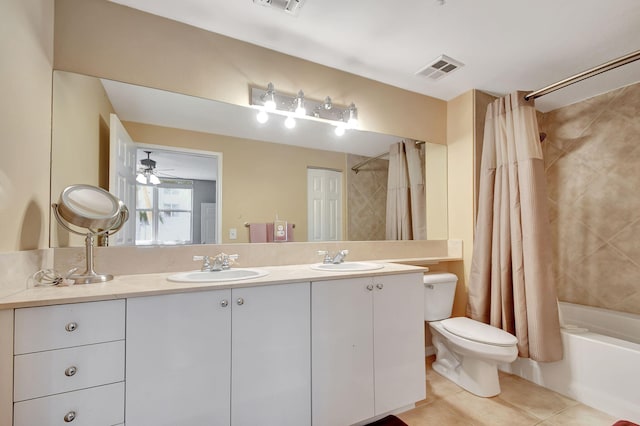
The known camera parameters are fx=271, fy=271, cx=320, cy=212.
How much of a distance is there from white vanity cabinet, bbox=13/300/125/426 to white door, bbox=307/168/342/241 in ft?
4.06

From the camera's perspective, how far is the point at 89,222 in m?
1.26

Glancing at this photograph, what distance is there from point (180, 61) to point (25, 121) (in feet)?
2.67

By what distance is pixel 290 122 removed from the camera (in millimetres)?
1945

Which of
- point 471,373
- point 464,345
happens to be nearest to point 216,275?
Result: point 464,345

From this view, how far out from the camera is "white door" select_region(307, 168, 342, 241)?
202 centimetres

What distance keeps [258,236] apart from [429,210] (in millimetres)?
1608

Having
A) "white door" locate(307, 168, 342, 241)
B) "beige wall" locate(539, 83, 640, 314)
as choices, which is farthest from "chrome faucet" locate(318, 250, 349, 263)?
"beige wall" locate(539, 83, 640, 314)

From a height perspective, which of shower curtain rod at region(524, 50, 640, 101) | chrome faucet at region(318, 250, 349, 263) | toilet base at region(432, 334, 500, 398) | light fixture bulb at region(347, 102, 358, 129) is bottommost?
toilet base at region(432, 334, 500, 398)

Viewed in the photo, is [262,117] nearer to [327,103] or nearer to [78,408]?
[327,103]

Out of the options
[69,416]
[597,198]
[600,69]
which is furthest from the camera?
[597,198]

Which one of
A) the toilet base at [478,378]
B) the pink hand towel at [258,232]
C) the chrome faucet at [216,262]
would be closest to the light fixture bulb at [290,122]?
the pink hand towel at [258,232]

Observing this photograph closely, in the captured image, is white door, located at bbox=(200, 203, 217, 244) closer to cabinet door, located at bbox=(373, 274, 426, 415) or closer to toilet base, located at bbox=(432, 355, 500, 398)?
cabinet door, located at bbox=(373, 274, 426, 415)

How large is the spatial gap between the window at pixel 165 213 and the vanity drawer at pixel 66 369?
25.2 inches

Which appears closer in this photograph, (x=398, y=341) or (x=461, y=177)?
(x=398, y=341)
